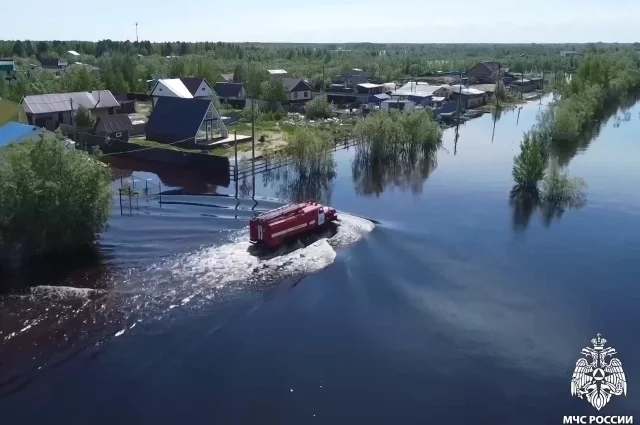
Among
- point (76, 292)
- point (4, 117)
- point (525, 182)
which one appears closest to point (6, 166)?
point (76, 292)

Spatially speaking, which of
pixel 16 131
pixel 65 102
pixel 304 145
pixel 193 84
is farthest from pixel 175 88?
pixel 304 145

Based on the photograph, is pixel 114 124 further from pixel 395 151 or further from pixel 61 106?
pixel 395 151

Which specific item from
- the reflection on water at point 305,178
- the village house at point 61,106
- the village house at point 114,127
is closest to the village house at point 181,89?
the village house at point 61,106

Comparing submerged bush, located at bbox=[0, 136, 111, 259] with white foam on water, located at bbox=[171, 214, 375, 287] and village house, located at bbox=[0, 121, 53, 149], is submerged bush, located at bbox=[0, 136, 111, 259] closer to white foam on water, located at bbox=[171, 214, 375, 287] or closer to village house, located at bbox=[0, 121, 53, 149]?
white foam on water, located at bbox=[171, 214, 375, 287]

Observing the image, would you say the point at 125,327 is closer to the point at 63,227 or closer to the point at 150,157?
the point at 63,227

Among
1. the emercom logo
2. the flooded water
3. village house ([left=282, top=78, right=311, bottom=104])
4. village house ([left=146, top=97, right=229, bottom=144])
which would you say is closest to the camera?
the emercom logo

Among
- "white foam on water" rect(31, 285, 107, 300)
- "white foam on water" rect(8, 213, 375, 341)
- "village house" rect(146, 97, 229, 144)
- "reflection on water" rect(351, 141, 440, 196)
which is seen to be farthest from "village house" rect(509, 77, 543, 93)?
"white foam on water" rect(31, 285, 107, 300)
